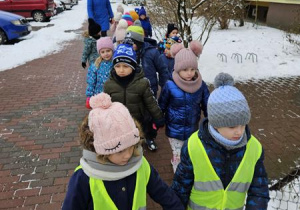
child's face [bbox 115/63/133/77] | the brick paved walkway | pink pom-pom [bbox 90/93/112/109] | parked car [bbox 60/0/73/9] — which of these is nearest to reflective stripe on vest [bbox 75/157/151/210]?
pink pom-pom [bbox 90/93/112/109]

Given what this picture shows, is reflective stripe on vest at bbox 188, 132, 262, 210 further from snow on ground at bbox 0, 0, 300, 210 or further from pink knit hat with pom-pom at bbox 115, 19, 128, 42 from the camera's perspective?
snow on ground at bbox 0, 0, 300, 210

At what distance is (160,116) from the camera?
10.7 ft

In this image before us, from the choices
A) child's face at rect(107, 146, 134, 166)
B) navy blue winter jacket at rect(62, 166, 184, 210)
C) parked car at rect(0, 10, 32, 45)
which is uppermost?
child's face at rect(107, 146, 134, 166)

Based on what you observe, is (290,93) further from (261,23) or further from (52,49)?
(261,23)

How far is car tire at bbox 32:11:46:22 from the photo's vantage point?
56.4ft

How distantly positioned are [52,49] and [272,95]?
872 centimetres

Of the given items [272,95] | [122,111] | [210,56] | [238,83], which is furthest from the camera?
[210,56]

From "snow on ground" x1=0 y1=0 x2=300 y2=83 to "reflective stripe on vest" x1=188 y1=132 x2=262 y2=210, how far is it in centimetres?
570

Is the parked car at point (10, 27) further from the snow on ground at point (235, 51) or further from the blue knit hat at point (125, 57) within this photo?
the blue knit hat at point (125, 57)

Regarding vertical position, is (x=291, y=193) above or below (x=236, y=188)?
below

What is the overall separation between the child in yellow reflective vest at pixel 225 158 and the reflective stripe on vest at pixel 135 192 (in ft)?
0.99

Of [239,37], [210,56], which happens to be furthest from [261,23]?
[210,56]

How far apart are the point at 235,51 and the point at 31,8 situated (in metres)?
12.5

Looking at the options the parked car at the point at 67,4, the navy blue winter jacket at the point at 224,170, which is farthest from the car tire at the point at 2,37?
the parked car at the point at 67,4
